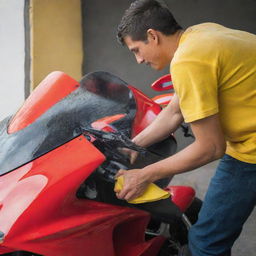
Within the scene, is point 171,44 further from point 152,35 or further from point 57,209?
point 57,209

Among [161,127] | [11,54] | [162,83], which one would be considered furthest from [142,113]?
[11,54]

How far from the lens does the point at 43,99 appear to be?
1.93 meters

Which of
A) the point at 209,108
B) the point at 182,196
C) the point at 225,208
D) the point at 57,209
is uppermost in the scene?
the point at 209,108

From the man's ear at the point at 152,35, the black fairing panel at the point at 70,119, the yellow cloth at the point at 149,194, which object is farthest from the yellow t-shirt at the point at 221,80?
the black fairing panel at the point at 70,119

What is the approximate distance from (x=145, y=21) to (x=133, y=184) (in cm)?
70

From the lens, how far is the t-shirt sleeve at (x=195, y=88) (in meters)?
1.61

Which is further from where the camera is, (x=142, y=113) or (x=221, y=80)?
(x=142, y=113)

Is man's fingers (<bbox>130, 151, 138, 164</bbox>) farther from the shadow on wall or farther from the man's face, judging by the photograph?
the shadow on wall

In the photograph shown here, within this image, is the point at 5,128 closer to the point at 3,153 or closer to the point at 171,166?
the point at 3,153

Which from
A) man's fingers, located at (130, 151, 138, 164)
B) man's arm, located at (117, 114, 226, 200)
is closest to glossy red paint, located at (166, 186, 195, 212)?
man's fingers, located at (130, 151, 138, 164)

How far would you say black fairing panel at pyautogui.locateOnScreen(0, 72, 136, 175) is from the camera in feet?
5.62

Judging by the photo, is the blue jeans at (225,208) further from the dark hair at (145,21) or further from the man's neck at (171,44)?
the dark hair at (145,21)

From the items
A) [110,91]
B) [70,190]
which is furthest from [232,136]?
[70,190]

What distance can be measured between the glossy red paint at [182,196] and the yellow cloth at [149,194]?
0.76m
